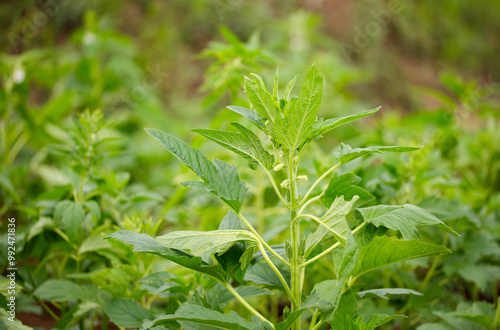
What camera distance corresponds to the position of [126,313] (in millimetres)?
938

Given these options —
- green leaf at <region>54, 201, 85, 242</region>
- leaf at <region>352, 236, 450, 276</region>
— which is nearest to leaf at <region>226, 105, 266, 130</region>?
leaf at <region>352, 236, 450, 276</region>

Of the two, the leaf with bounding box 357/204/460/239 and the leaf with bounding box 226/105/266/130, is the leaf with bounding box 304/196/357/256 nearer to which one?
the leaf with bounding box 357/204/460/239

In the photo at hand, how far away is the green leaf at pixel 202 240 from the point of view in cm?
76

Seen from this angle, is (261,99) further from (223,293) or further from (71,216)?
(71,216)

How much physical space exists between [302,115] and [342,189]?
7.3 inches

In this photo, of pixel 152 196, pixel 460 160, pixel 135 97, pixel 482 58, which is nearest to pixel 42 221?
pixel 152 196

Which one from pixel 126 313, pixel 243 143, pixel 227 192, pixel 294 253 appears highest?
pixel 243 143

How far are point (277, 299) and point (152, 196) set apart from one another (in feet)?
2.52

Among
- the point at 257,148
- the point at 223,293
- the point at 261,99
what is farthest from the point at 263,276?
the point at 261,99

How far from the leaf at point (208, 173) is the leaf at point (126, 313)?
14.7 inches

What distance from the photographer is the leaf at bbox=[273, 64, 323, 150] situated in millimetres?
752

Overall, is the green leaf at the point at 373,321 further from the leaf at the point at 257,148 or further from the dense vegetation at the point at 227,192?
the leaf at the point at 257,148

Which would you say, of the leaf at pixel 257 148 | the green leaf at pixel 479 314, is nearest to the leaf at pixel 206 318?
the leaf at pixel 257 148

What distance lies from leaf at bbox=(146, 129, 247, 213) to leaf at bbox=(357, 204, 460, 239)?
0.90ft
